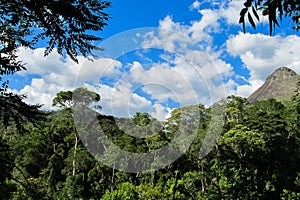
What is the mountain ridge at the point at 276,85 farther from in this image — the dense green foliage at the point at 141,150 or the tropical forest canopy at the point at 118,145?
the dense green foliage at the point at 141,150

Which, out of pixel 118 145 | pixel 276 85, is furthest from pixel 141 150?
pixel 276 85

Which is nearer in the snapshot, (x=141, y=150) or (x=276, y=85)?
(x=141, y=150)

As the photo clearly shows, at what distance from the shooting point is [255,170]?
5.58m

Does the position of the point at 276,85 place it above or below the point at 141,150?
above

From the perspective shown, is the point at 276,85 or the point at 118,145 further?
the point at 276,85

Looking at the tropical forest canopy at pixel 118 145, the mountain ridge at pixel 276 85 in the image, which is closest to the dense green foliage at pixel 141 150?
the tropical forest canopy at pixel 118 145

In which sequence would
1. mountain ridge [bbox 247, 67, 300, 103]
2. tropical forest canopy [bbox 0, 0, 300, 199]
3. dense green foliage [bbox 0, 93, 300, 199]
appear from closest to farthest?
1. tropical forest canopy [bbox 0, 0, 300, 199]
2. dense green foliage [bbox 0, 93, 300, 199]
3. mountain ridge [bbox 247, 67, 300, 103]

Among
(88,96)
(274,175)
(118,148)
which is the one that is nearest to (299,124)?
(118,148)

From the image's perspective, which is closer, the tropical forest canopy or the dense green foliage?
the tropical forest canopy

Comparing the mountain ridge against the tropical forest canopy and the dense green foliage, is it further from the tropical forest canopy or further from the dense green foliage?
the dense green foliage

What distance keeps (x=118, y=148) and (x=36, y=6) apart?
1657 cm

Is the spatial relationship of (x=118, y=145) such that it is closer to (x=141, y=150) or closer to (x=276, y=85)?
(x=141, y=150)

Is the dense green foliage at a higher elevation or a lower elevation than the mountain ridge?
lower

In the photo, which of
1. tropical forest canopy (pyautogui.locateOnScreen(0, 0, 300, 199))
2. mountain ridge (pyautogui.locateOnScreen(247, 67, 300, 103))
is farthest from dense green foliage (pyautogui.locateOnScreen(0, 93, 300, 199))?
mountain ridge (pyautogui.locateOnScreen(247, 67, 300, 103))
